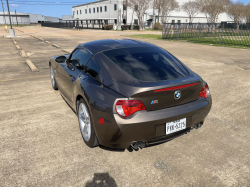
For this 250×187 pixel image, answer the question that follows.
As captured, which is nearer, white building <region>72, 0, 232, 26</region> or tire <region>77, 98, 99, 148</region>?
tire <region>77, 98, 99, 148</region>

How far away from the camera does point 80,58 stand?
3762 millimetres

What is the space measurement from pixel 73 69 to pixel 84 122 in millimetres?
1074

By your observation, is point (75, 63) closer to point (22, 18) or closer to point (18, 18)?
point (18, 18)

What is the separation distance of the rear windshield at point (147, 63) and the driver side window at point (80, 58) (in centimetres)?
44

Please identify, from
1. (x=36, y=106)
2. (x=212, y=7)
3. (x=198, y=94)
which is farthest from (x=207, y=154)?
(x=212, y=7)

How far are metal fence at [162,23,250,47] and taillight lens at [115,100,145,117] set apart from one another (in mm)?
17139

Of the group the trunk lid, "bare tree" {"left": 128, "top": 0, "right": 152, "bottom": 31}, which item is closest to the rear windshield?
the trunk lid

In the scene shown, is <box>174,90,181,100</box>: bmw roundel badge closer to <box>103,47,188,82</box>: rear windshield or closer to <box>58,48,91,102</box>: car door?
<box>103,47,188,82</box>: rear windshield

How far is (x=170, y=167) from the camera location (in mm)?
2736

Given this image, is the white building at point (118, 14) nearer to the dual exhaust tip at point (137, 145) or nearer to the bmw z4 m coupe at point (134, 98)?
the bmw z4 m coupe at point (134, 98)

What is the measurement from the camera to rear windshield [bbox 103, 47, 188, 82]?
9.41ft

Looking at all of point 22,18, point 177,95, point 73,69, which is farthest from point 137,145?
point 22,18

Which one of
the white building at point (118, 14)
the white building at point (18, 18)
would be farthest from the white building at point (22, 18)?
the white building at point (118, 14)

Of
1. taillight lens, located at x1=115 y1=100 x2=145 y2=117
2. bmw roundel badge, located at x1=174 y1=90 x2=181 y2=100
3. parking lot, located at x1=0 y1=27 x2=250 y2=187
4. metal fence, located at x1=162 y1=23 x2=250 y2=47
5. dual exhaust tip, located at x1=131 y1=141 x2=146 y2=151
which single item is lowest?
parking lot, located at x1=0 y1=27 x2=250 y2=187
